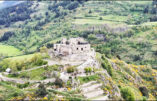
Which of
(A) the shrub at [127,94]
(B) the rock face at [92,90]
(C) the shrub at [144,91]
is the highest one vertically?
(B) the rock face at [92,90]

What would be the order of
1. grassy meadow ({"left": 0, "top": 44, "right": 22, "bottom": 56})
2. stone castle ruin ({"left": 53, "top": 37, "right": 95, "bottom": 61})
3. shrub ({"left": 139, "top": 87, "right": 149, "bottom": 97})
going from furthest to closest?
1. grassy meadow ({"left": 0, "top": 44, "right": 22, "bottom": 56})
2. shrub ({"left": 139, "top": 87, "right": 149, "bottom": 97})
3. stone castle ruin ({"left": 53, "top": 37, "right": 95, "bottom": 61})

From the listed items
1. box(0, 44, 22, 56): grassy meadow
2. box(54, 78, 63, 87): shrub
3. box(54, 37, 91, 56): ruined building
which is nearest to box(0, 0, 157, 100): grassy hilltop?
box(0, 44, 22, 56): grassy meadow

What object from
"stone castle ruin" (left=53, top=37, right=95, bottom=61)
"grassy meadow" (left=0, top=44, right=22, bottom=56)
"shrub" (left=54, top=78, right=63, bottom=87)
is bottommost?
"grassy meadow" (left=0, top=44, right=22, bottom=56)

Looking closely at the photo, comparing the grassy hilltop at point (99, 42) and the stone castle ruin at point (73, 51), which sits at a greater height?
the stone castle ruin at point (73, 51)

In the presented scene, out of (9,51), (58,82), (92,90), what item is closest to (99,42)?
(9,51)

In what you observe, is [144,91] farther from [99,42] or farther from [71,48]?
[99,42]

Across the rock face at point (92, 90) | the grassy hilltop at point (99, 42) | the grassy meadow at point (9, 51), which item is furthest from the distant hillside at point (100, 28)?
the rock face at point (92, 90)

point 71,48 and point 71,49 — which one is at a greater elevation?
point 71,48

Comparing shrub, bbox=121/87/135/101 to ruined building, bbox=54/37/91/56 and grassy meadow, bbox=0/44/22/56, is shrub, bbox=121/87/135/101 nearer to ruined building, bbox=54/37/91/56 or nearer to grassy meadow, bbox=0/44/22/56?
ruined building, bbox=54/37/91/56

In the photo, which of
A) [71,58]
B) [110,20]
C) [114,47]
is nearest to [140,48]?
[114,47]

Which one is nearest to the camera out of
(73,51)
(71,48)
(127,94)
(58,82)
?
(58,82)

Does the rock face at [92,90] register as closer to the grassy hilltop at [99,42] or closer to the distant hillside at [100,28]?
the grassy hilltop at [99,42]

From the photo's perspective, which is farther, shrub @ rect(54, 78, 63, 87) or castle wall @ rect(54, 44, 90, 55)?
castle wall @ rect(54, 44, 90, 55)
